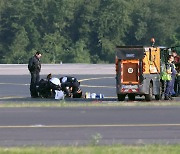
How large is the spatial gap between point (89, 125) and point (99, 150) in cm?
489

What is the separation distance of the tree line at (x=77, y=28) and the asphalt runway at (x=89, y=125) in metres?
61.3

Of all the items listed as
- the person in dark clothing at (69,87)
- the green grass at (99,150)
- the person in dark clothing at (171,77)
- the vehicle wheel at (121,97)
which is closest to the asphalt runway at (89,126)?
the green grass at (99,150)

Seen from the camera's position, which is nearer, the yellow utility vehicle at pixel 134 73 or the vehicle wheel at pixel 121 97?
the yellow utility vehicle at pixel 134 73

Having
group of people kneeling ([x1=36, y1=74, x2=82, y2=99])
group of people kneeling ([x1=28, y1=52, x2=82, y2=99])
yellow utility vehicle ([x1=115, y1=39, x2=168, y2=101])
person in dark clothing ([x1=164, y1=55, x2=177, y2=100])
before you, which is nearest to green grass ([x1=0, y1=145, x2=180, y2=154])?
yellow utility vehicle ([x1=115, y1=39, x2=168, y2=101])

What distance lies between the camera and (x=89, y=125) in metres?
18.6

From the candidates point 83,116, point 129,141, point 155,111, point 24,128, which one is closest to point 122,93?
point 155,111

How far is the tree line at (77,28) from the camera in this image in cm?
8588

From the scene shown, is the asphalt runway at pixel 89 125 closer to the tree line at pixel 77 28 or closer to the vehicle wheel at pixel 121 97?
the vehicle wheel at pixel 121 97

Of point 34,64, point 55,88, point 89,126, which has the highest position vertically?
point 34,64

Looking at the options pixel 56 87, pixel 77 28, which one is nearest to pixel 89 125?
pixel 56 87

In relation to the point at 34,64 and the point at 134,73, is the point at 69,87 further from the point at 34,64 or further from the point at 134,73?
the point at 134,73

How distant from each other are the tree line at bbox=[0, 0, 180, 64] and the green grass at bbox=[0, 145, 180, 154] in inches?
2775

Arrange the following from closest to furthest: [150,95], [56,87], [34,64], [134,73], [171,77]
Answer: [134,73] < [150,95] < [171,77] < [56,87] < [34,64]

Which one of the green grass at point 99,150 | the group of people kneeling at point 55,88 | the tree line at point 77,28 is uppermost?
the tree line at point 77,28
